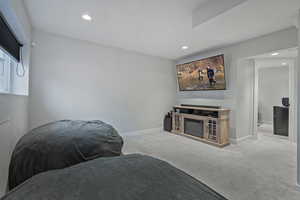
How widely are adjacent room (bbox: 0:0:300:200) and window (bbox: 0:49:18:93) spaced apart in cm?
2

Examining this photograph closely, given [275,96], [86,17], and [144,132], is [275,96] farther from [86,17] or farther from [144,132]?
[86,17]

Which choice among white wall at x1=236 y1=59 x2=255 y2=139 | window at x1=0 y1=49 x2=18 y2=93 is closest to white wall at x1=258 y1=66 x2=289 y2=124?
white wall at x1=236 y1=59 x2=255 y2=139

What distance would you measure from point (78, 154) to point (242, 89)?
13.3ft

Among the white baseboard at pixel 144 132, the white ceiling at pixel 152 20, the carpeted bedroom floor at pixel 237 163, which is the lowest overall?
the carpeted bedroom floor at pixel 237 163

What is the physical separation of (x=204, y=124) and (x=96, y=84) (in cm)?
301

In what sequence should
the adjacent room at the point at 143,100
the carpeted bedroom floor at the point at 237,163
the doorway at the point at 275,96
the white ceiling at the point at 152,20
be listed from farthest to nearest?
the doorway at the point at 275,96, the white ceiling at the point at 152,20, the carpeted bedroom floor at the point at 237,163, the adjacent room at the point at 143,100

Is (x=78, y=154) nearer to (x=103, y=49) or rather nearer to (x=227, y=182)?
(x=227, y=182)

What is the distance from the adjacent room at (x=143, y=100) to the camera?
0.93 m

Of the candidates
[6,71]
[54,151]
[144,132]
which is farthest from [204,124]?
[6,71]

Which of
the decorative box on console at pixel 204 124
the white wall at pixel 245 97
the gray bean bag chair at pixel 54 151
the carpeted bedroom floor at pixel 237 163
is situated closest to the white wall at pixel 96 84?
the decorative box on console at pixel 204 124

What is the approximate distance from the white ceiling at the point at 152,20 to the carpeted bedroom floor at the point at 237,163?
2323mm

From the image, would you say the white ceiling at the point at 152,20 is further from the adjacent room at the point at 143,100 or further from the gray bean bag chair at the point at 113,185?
the gray bean bag chair at the point at 113,185

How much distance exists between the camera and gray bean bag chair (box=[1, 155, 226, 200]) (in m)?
0.65

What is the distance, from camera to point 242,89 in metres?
3.84
